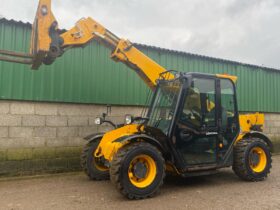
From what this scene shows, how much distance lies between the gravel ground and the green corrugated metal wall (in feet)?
7.61

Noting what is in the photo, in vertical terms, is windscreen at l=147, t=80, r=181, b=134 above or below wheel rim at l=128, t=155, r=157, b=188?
above

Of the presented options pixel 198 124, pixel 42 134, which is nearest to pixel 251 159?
pixel 198 124

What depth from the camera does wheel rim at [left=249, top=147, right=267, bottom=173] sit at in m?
6.73

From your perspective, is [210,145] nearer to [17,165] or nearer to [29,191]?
[29,191]

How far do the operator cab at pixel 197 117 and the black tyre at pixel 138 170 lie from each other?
1.82 ft

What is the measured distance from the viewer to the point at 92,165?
22.1ft

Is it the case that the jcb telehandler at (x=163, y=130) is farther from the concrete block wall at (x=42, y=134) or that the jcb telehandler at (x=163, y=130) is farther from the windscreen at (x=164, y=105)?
the concrete block wall at (x=42, y=134)

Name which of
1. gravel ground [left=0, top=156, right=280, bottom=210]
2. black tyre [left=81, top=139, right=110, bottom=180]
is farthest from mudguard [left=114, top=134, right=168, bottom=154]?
black tyre [left=81, top=139, right=110, bottom=180]

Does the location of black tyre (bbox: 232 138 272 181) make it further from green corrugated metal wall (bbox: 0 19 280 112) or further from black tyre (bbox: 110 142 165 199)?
green corrugated metal wall (bbox: 0 19 280 112)

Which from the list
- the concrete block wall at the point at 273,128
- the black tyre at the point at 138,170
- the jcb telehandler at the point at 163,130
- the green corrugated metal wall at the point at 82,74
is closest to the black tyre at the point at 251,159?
the jcb telehandler at the point at 163,130

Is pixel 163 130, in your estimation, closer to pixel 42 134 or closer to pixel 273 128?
pixel 42 134

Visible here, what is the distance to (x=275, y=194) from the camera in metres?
5.59

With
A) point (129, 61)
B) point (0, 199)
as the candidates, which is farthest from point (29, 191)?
point (129, 61)

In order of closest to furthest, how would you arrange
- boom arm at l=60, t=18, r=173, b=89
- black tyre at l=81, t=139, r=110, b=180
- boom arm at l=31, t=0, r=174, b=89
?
boom arm at l=31, t=0, r=174, b=89, boom arm at l=60, t=18, r=173, b=89, black tyre at l=81, t=139, r=110, b=180
